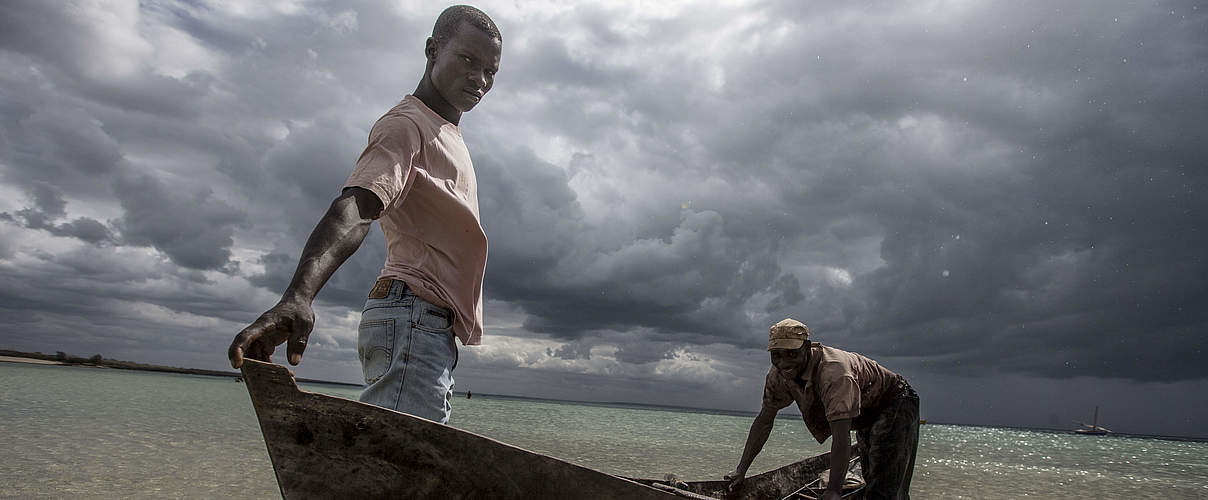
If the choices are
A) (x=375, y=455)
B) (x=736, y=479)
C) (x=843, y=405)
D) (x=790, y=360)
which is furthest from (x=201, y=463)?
(x=375, y=455)

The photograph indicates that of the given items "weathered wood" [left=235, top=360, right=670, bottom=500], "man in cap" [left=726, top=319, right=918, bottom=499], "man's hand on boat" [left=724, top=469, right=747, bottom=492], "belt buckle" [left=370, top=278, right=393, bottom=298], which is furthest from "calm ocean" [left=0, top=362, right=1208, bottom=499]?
"weathered wood" [left=235, top=360, right=670, bottom=500]

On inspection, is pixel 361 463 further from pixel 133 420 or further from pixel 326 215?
pixel 133 420

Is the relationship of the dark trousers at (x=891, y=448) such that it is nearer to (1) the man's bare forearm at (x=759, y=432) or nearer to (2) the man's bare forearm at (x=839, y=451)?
(2) the man's bare forearm at (x=839, y=451)

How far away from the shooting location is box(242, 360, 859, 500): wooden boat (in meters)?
1.46

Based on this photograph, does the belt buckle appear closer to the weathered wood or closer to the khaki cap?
the weathered wood

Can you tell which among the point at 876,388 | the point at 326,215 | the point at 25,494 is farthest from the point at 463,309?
the point at 25,494

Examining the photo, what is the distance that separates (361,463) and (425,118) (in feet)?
3.59

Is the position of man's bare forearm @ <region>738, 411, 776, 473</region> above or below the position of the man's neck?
below

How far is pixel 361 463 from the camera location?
155cm

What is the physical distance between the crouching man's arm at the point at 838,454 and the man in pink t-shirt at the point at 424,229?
3.36 metres

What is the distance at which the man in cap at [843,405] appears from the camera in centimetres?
467

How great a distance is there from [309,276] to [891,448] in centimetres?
510

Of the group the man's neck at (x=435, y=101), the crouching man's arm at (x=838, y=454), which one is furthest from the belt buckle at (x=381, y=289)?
the crouching man's arm at (x=838, y=454)

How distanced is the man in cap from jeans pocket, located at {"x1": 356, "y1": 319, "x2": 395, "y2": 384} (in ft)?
11.5
